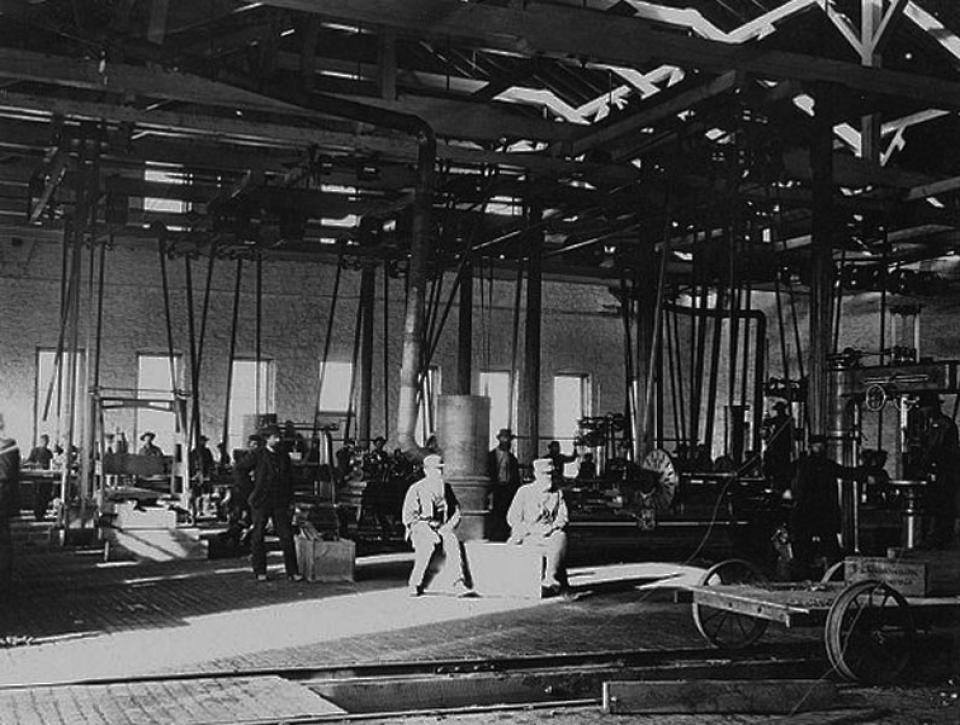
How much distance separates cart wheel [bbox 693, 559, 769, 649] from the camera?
858cm

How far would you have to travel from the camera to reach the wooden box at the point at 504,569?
36.4 ft

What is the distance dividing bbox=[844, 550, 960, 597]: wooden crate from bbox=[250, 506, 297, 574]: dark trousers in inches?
215

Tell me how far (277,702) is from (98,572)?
6.54 m

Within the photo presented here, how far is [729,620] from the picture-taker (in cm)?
968

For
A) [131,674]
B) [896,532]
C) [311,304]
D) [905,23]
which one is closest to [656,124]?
[905,23]

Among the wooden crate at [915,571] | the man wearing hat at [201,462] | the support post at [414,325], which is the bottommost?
the wooden crate at [915,571]

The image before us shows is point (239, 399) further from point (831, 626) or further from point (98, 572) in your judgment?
point (831, 626)

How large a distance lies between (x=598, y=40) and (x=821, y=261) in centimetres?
370

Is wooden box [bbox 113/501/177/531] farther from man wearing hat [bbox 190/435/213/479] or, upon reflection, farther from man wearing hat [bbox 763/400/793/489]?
man wearing hat [bbox 763/400/793/489]

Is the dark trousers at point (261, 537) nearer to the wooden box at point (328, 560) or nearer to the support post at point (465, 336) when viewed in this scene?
the wooden box at point (328, 560)

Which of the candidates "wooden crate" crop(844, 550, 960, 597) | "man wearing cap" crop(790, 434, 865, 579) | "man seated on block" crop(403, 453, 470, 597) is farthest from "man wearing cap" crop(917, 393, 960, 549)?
"man seated on block" crop(403, 453, 470, 597)

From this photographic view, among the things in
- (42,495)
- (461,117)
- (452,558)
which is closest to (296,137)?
(461,117)

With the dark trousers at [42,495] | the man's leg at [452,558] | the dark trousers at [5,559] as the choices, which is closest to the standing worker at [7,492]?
the dark trousers at [5,559]

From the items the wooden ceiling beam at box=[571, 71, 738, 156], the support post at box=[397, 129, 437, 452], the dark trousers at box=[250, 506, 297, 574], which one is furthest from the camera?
the wooden ceiling beam at box=[571, 71, 738, 156]
